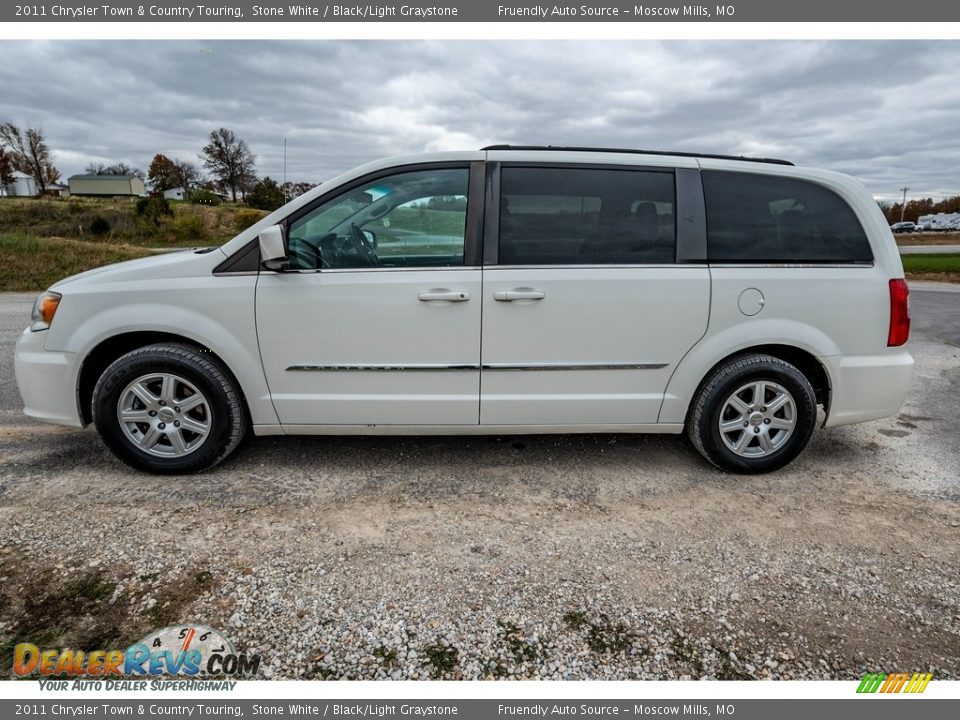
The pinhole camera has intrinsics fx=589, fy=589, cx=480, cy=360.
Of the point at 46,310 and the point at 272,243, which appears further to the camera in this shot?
the point at 46,310

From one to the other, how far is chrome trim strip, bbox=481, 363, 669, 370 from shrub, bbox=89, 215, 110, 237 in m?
36.2

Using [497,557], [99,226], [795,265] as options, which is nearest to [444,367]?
[497,557]

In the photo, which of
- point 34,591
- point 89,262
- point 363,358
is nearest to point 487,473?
point 363,358

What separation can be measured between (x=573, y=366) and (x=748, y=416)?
1100mm

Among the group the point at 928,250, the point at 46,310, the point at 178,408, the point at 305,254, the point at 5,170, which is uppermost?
the point at 5,170

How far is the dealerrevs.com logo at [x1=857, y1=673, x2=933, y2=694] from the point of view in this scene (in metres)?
1.98

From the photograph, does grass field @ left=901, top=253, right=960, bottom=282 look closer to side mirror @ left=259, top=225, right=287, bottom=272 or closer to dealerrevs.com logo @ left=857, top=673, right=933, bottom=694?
dealerrevs.com logo @ left=857, top=673, right=933, bottom=694

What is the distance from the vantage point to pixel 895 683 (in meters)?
1.99

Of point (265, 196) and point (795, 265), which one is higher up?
point (265, 196)

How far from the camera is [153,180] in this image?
63406mm

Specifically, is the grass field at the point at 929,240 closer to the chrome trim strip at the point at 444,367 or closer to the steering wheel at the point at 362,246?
the chrome trim strip at the point at 444,367

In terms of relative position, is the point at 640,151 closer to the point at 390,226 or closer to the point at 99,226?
the point at 390,226

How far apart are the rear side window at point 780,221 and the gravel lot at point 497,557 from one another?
1329 millimetres

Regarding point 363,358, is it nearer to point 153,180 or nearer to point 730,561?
point 730,561
